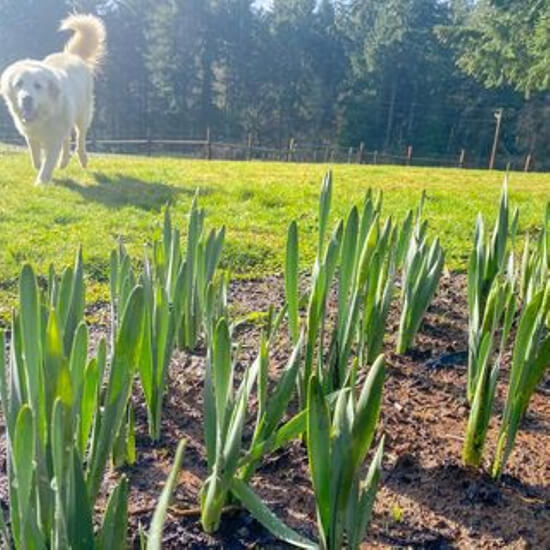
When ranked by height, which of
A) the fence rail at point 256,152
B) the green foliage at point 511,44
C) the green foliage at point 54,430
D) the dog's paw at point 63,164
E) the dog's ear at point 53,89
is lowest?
the fence rail at point 256,152

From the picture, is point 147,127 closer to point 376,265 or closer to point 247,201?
point 247,201

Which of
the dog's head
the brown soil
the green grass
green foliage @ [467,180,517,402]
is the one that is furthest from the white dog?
green foliage @ [467,180,517,402]

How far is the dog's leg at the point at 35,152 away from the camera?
668 centimetres

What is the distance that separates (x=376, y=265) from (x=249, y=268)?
1.95m

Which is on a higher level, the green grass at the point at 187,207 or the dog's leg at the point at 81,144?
the dog's leg at the point at 81,144

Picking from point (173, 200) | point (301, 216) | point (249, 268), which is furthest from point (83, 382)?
point (173, 200)

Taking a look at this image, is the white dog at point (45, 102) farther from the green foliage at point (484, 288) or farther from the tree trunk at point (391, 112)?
the tree trunk at point (391, 112)

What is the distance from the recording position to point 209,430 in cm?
118

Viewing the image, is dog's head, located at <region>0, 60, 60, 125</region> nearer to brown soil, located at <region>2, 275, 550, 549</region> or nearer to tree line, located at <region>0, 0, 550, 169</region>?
brown soil, located at <region>2, 275, 550, 549</region>

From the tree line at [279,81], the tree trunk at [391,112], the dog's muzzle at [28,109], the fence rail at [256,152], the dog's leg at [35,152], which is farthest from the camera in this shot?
the tree trunk at [391,112]

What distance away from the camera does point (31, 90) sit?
619 cm

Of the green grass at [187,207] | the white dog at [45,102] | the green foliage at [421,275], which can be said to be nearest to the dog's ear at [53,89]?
the white dog at [45,102]

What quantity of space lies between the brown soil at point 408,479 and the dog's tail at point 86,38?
→ 287 inches

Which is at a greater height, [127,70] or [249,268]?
[127,70]
